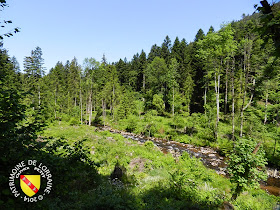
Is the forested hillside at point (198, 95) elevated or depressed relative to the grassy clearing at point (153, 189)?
elevated

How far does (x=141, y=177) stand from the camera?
10.4 meters

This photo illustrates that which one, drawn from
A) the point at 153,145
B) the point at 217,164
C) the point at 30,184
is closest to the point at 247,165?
the point at 30,184

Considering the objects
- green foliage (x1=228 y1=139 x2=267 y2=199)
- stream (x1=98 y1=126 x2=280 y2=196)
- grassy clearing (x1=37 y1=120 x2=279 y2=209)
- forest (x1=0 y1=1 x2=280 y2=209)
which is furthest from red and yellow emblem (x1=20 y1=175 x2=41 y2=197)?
stream (x1=98 y1=126 x2=280 y2=196)

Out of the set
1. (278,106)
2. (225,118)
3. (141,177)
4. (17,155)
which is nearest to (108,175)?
(141,177)

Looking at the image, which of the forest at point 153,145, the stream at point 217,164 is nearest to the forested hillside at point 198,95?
the forest at point 153,145

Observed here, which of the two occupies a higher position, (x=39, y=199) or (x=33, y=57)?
(x=33, y=57)

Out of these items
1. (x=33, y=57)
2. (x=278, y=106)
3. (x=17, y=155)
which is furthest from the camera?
(x=33, y=57)

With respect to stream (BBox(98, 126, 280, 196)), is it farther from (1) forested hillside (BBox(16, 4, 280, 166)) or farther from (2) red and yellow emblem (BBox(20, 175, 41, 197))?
(2) red and yellow emblem (BBox(20, 175, 41, 197))

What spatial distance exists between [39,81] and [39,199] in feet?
141

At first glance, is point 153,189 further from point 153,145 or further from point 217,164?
point 217,164

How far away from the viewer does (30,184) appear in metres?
3.68

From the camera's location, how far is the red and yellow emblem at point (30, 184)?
11.1ft

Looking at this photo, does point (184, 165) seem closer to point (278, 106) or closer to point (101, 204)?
point (101, 204)

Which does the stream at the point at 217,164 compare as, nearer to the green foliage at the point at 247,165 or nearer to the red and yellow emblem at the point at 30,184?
the green foliage at the point at 247,165
